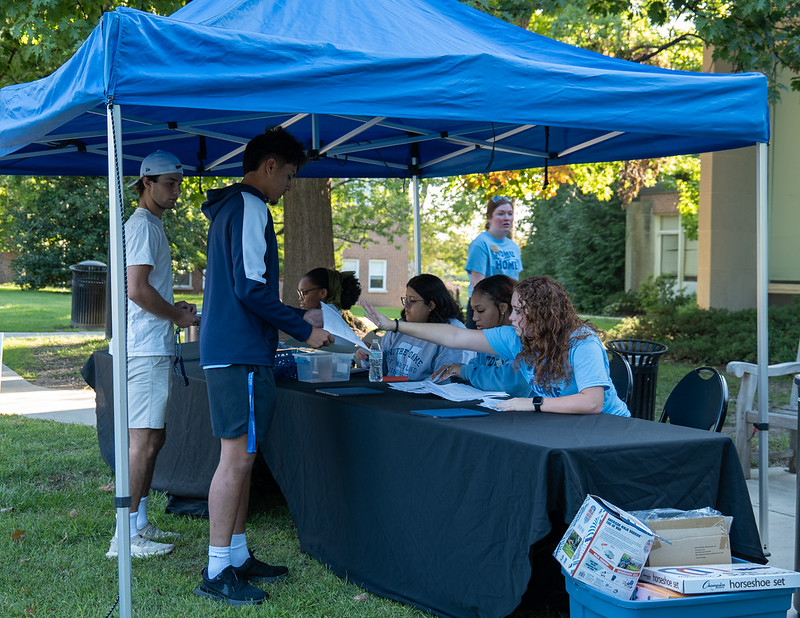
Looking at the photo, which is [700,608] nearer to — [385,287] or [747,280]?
[747,280]

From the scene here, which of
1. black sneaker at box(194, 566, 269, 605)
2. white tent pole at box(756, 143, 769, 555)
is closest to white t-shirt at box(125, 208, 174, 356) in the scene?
black sneaker at box(194, 566, 269, 605)

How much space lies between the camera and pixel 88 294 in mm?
18438

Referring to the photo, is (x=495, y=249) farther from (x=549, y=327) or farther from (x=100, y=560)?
(x=100, y=560)

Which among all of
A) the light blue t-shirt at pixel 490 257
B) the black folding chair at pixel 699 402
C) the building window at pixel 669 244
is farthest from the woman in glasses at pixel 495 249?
the building window at pixel 669 244

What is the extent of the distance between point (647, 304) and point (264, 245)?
51.4 ft

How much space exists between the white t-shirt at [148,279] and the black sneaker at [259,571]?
111 centimetres

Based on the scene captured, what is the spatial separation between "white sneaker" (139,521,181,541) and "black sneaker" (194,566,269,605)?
87cm

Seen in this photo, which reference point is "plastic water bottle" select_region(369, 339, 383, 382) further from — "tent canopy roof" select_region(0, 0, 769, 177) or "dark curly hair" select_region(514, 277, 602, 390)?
"tent canopy roof" select_region(0, 0, 769, 177)

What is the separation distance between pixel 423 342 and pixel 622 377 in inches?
46.9

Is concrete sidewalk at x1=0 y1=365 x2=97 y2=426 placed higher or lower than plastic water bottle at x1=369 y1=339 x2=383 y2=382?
lower

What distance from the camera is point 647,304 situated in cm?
1814

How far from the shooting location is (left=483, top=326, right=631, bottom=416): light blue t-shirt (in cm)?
353

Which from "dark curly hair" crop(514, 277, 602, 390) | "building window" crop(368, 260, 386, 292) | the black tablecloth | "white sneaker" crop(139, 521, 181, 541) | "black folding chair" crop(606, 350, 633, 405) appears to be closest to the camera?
the black tablecloth

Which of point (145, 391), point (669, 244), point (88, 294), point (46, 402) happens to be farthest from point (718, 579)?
point (669, 244)
